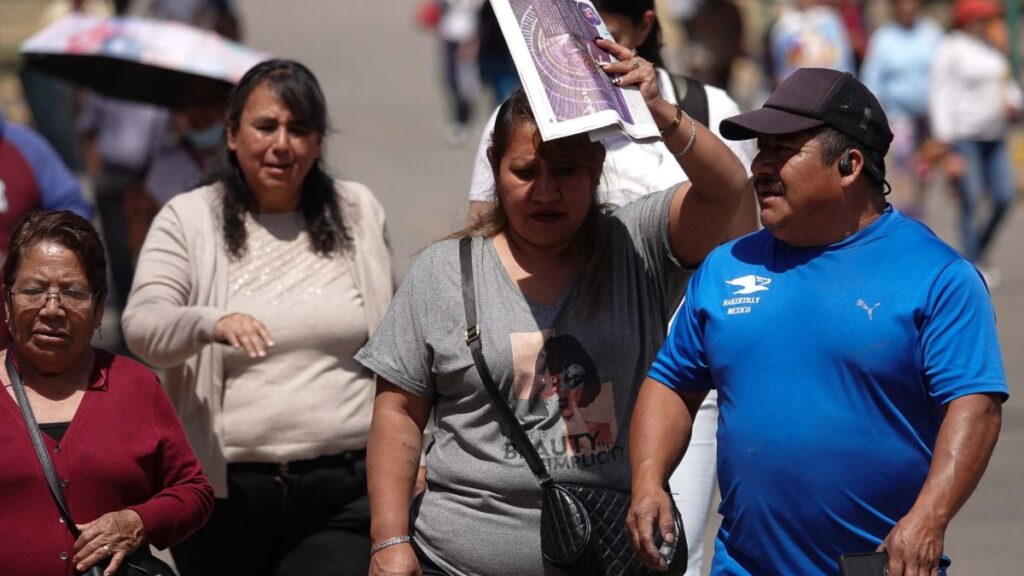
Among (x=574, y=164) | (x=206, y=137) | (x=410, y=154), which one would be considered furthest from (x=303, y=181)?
(x=410, y=154)

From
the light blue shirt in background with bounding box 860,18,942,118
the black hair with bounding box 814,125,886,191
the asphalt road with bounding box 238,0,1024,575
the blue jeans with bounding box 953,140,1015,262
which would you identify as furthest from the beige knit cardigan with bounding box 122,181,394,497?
the light blue shirt in background with bounding box 860,18,942,118

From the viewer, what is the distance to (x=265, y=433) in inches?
178

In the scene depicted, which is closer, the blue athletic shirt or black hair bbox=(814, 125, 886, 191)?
the blue athletic shirt

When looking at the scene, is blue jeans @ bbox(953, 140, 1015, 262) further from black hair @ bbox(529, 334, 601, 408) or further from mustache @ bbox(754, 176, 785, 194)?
mustache @ bbox(754, 176, 785, 194)

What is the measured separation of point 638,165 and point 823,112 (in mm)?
1190

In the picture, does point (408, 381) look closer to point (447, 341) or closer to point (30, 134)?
point (447, 341)

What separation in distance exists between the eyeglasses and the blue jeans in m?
9.42

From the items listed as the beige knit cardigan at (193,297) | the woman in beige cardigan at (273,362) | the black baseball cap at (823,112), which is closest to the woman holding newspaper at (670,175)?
the beige knit cardigan at (193,297)

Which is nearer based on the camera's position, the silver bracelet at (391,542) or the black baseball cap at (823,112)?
the black baseball cap at (823,112)

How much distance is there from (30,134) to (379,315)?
2040mm

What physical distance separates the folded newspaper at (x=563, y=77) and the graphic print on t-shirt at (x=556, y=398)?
0.54m

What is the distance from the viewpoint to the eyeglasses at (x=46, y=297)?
3711 mm

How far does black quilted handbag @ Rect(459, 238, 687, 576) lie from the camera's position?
3654 mm

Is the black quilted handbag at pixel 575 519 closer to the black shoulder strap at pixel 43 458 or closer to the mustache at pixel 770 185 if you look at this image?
the mustache at pixel 770 185
